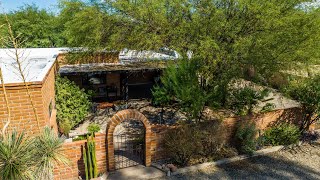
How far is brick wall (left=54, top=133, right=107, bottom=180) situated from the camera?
25.1 feet

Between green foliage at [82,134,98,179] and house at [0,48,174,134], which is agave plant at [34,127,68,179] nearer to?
green foliage at [82,134,98,179]

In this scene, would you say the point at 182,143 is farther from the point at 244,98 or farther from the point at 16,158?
the point at 16,158

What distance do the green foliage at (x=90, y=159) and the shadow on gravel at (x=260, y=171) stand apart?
9.02ft

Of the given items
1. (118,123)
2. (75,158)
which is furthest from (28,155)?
(118,123)

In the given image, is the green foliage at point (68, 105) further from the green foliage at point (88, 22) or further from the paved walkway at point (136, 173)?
the paved walkway at point (136, 173)

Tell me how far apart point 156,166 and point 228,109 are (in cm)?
552

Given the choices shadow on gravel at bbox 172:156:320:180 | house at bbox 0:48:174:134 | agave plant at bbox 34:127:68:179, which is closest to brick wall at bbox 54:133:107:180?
house at bbox 0:48:174:134

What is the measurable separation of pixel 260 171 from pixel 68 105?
30.8 feet

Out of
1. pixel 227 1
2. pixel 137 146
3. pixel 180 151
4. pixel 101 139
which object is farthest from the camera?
pixel 227 1

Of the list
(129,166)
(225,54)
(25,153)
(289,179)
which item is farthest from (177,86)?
(25,153)

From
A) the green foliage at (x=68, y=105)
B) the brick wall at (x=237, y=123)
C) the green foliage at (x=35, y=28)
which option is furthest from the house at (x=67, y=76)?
the green foliage at (x=35, y=28)

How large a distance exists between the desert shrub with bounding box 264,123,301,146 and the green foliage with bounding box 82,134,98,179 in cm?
716

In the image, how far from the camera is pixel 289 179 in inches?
321

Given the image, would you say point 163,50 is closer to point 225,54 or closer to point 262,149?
point 225,54
